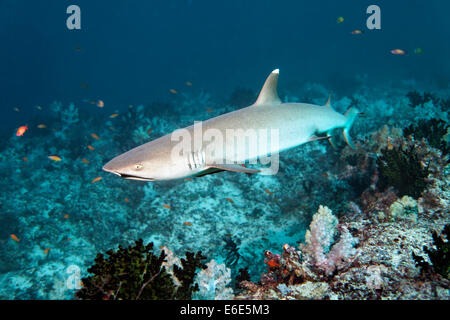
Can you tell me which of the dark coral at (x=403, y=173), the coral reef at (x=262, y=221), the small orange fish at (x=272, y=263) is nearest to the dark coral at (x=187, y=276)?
the coral reef at (x=262, y=221)

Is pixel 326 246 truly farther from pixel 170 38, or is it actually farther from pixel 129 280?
pixel 170 38

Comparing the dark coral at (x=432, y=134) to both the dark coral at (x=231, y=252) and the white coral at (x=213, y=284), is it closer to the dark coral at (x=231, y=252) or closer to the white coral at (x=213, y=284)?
the dark coral at (x=231, y=252)

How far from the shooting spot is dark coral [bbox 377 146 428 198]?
16.0 feet

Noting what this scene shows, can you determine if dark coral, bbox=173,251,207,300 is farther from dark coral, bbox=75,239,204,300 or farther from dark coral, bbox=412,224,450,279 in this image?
dark coral, bbox=412,224,450,279

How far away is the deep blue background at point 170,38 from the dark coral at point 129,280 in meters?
86.1

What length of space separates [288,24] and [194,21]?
61.3 metres

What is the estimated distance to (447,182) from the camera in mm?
4824

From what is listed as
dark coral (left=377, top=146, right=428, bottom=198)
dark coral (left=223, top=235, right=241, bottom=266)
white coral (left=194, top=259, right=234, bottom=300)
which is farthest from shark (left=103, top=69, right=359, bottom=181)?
dark coral (left=223, top=235, right=241, bottom=266)

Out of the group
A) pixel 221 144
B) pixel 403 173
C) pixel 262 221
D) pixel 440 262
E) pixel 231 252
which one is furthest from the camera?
pixel 262 221

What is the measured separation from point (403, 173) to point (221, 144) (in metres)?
4.64

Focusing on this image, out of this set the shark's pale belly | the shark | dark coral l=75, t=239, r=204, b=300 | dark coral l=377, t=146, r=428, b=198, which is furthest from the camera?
dark coral l=377, t=146, r=428, b=198

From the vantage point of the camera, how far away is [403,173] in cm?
528

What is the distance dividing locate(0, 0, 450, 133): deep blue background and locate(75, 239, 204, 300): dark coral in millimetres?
86101

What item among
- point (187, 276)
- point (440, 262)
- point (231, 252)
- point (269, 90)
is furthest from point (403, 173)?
point (187, 276)
